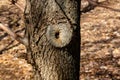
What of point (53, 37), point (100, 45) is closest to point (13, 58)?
point (100, 45)

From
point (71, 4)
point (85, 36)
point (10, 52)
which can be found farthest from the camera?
point (85, 36)

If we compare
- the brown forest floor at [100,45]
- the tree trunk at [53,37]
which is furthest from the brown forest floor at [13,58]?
the tree trunk at [53,37]

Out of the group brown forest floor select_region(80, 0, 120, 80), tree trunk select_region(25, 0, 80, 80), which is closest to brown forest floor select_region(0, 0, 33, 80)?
brown forest floor select_region(80, 0, 120, 80)

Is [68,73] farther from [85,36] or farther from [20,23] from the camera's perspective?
[20,23]

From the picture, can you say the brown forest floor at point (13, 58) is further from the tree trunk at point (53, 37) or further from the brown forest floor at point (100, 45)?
the tree trunk at point (53, 37)

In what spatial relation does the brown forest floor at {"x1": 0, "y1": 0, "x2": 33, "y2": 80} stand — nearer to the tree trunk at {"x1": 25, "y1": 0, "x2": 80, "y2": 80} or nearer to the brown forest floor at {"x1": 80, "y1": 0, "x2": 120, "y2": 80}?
the brown forest floor at {"x1": 80, "y1": 0, "x2": 120, "y2": 80}

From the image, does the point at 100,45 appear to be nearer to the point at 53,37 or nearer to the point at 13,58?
the point at 13,58

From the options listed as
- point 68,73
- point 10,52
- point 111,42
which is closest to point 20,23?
point 10,52
